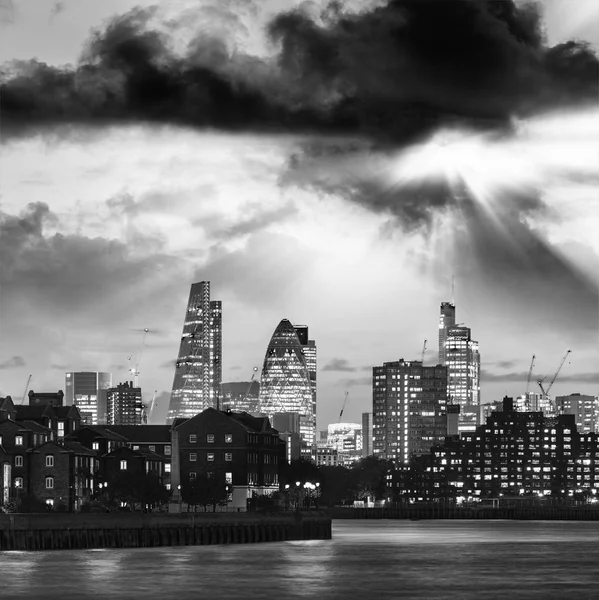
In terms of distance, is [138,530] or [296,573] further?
[138,530]

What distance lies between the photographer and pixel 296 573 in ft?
426

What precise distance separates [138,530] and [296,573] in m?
25.5

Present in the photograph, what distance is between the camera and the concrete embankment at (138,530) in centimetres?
14525

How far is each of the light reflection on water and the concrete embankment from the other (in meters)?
1.30

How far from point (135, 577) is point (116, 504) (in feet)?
227

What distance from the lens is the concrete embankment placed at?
477 ft

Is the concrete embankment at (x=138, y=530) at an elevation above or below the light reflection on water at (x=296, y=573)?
above

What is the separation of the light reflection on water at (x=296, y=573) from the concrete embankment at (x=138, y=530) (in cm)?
130

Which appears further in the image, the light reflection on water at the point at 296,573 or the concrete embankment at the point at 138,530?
the concrete embankment at the point at 138,530

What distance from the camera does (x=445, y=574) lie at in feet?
443

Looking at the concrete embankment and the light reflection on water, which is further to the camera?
the concrete embankment

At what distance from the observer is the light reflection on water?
11388 cm

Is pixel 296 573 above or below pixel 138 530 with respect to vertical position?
below

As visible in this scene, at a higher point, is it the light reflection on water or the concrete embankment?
the concrete embankment
